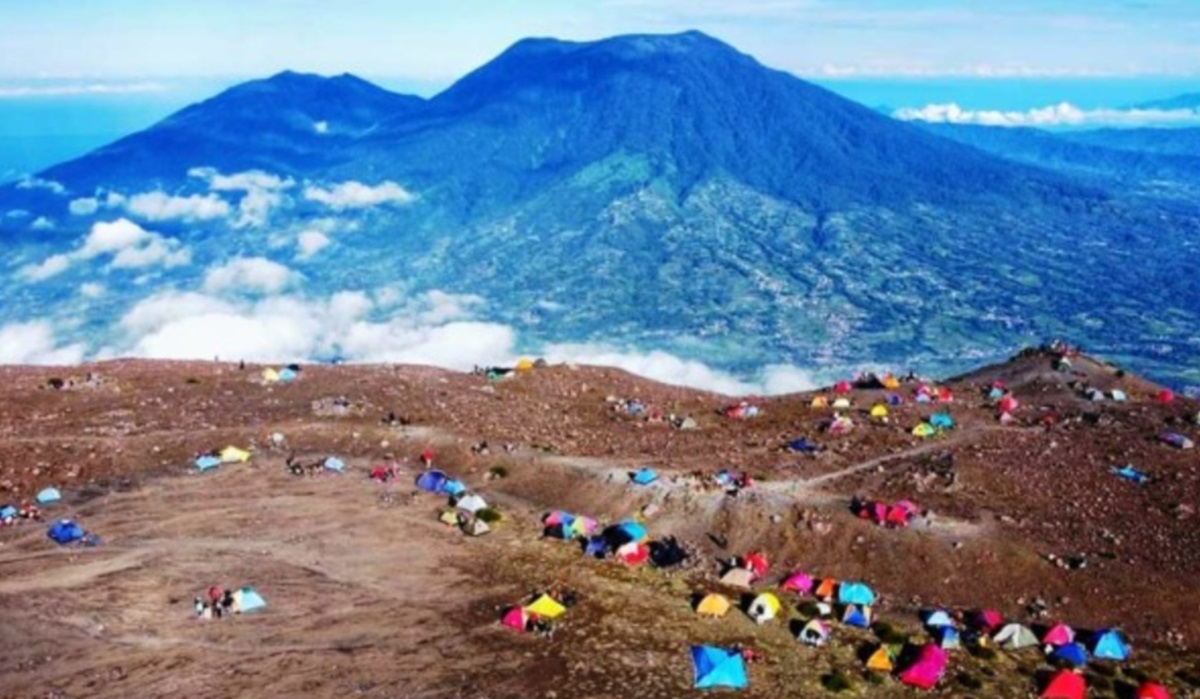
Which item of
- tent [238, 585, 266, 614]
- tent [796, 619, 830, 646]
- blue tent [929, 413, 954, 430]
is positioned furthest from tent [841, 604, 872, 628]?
tent [238, 585, 266, 614]

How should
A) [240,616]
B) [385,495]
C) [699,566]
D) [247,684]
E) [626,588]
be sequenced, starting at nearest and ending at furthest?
1. [247,684]
2. [240,616]
3. [626,588]
4. [699,566]
5. [385,495]

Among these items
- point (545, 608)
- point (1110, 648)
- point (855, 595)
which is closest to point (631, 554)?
point (545, 608)

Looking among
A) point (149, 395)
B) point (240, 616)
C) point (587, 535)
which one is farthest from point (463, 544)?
point (149, 395)

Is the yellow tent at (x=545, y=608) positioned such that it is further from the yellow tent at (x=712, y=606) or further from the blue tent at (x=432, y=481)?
the blue tent at (x=432, y=481)

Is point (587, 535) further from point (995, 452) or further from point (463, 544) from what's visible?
point (995, 452)

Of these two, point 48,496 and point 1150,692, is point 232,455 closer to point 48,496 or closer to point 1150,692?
point 48,496

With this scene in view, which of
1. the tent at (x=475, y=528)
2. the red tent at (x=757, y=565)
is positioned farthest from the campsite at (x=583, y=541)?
the red tent at (x=757, y=565)
